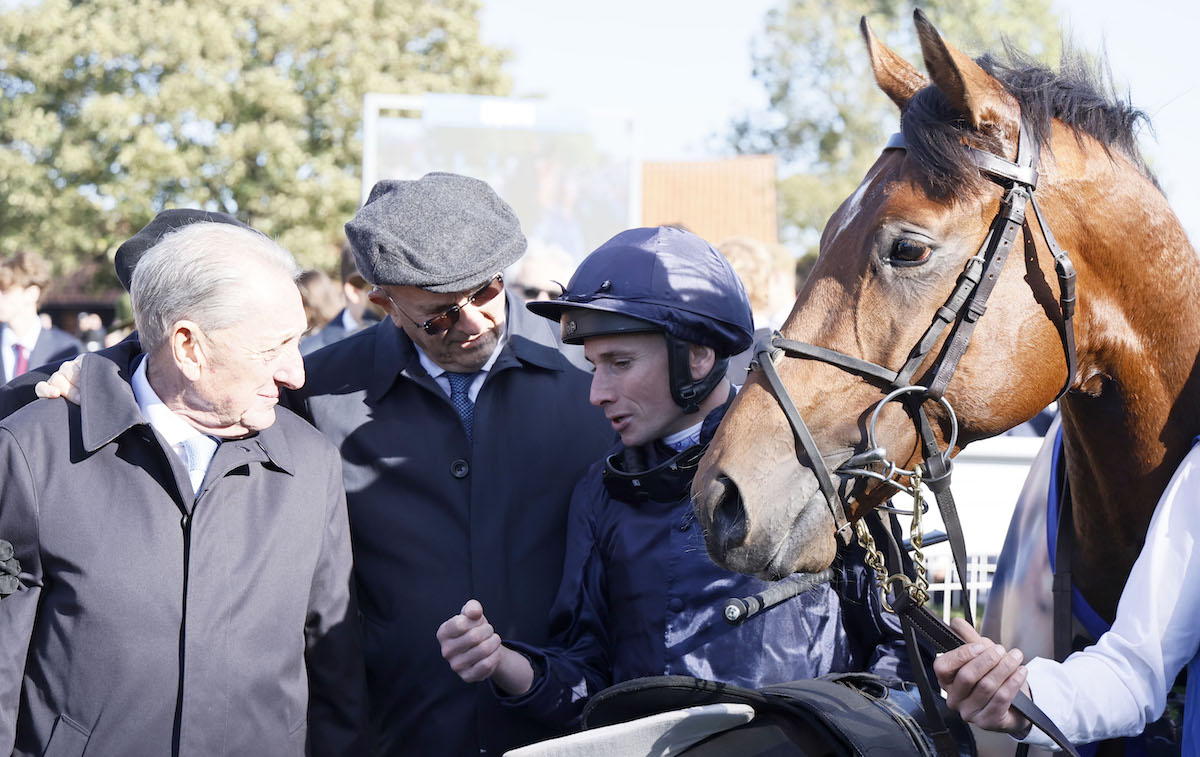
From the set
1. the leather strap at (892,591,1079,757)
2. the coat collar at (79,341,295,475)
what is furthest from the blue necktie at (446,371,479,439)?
the leather strap at (892,591,1079,757)

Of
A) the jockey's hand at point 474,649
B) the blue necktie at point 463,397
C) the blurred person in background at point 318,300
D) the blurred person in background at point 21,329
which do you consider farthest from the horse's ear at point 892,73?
the blurred person in background at point 21,329

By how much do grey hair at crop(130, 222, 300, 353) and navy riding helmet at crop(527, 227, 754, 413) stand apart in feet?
2.42

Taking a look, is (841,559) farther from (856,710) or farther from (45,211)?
(45,211)

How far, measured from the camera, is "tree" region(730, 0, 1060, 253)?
3148 centimetres

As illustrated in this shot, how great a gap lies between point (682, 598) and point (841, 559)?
35 cm

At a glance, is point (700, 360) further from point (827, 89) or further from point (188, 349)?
point (827, 89)

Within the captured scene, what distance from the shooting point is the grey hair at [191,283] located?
245cm

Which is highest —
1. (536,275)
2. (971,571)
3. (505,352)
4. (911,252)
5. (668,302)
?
(911,252)

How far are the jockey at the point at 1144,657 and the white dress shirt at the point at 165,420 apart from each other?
1.70 meters

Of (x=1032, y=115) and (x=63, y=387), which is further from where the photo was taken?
(x=63, y=387)

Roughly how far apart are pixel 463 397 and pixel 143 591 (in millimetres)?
984

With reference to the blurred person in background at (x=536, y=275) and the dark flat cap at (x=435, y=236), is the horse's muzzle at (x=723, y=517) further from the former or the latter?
the blurred person in background at (x=536, y=275)

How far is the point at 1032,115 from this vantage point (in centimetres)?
217

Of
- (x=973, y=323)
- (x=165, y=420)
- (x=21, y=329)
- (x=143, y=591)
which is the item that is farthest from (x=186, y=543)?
(x=21, y=329)
